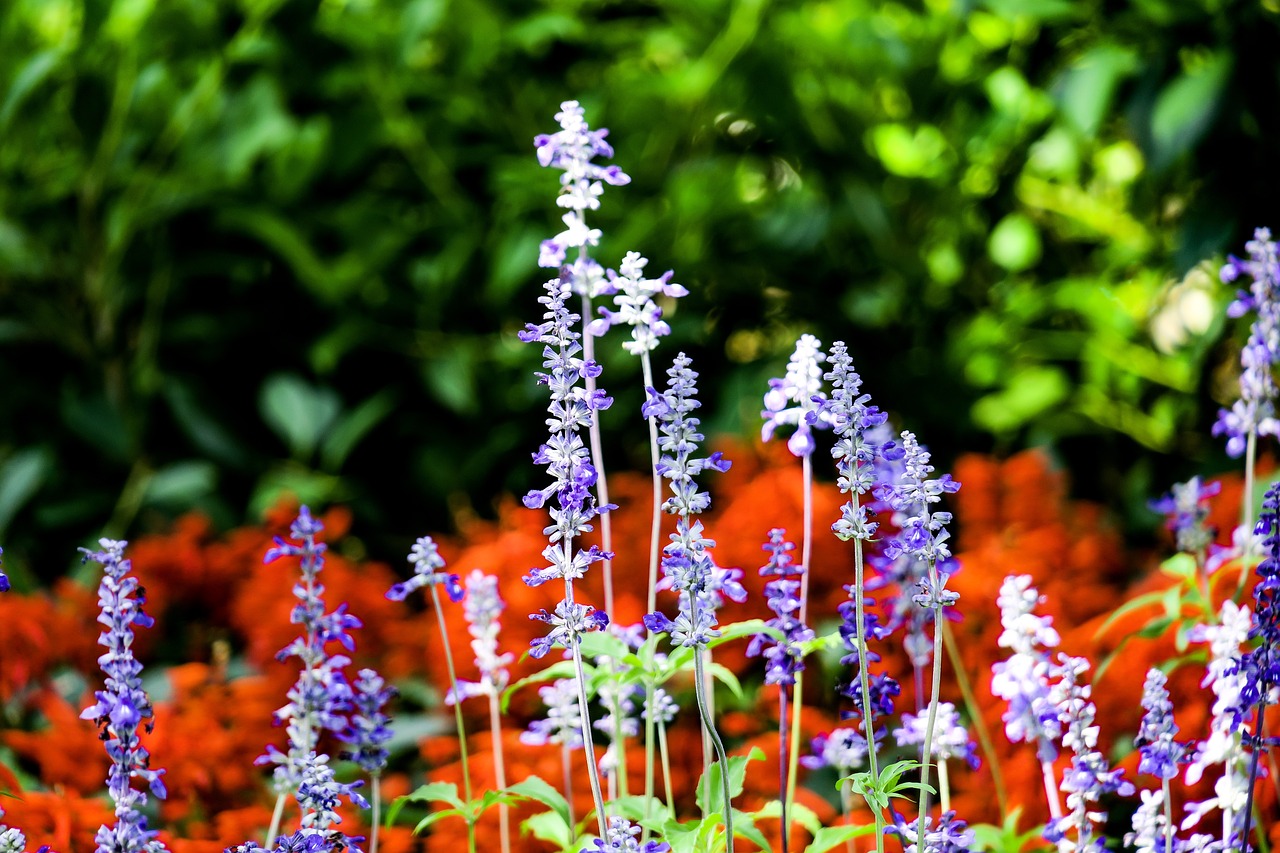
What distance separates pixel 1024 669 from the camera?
1.56 metres

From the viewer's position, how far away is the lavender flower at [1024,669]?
153 cm

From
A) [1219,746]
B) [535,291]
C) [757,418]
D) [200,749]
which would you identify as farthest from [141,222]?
[1219,746]

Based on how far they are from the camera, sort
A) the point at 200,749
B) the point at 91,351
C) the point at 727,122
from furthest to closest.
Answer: the point at 727,122, the point at 91,351, the point at 200,749

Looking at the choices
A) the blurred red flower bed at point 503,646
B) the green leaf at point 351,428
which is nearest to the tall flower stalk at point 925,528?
the blurred red flower bed at point 503,646

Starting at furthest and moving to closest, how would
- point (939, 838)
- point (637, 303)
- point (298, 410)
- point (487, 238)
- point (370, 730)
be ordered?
point (487, 238)
point (298, 410)
point (370, 730)
point (637, 303)
point (939, 838)

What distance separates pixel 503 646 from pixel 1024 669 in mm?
1255

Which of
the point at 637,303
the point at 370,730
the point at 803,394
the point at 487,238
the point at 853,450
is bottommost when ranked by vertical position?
the point at 370,730

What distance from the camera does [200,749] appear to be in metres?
2.12

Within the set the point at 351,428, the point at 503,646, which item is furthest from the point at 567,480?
the point at 351,428

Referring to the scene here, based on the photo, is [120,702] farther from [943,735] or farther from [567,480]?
[943,735]

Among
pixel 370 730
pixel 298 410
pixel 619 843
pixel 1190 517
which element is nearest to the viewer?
pixel 619 843

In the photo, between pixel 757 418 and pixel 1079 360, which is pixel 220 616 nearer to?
pixel 757 418

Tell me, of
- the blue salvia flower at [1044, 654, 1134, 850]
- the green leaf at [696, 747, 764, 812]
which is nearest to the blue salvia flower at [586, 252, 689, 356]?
the green leaf at [696, 747, 764, 812]

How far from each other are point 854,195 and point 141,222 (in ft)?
7.10
